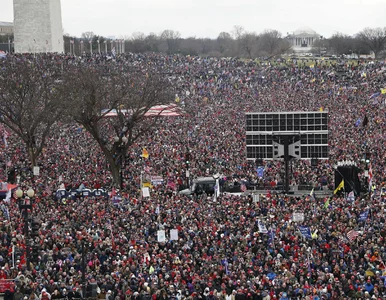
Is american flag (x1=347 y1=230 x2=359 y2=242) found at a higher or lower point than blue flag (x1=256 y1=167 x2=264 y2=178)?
higher

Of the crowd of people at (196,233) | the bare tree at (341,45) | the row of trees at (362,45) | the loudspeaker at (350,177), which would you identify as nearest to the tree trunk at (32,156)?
the crowd of people at (196,233)

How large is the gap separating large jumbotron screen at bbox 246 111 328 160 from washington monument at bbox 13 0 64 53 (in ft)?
203

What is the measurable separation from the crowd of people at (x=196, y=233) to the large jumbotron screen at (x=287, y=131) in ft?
4.55

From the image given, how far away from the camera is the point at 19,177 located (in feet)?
145

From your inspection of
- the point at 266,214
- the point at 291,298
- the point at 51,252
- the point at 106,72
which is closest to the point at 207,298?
the point at 291,298

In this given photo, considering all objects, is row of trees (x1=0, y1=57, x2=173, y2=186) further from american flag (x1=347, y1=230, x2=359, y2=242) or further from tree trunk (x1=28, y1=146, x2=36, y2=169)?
american flag (x1=347, y1=230, x2=359, y2=242)

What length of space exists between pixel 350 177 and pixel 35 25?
70.5m

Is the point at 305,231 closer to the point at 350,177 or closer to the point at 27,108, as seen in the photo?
the point at 350,177

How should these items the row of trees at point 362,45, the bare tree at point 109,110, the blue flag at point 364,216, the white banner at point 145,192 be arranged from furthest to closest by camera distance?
the row of trees at point 362,45 < the bare tree at point 109,110 < the white banner at point 145,192 < the blue flag at point 364,216

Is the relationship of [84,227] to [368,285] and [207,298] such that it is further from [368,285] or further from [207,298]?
[368,285]

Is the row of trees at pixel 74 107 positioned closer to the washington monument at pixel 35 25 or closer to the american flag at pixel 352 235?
the american flag at pixel 352 235

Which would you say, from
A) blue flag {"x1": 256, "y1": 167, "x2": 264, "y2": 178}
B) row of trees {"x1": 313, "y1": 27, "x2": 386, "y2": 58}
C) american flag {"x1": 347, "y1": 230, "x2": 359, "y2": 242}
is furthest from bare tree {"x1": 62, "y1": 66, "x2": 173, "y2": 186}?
row of trees {"x1": 313, "y1": 27, "x2": 386, "y2": 58}

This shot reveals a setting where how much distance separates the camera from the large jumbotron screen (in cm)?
4316

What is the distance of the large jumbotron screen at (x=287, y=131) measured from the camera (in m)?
43.2
